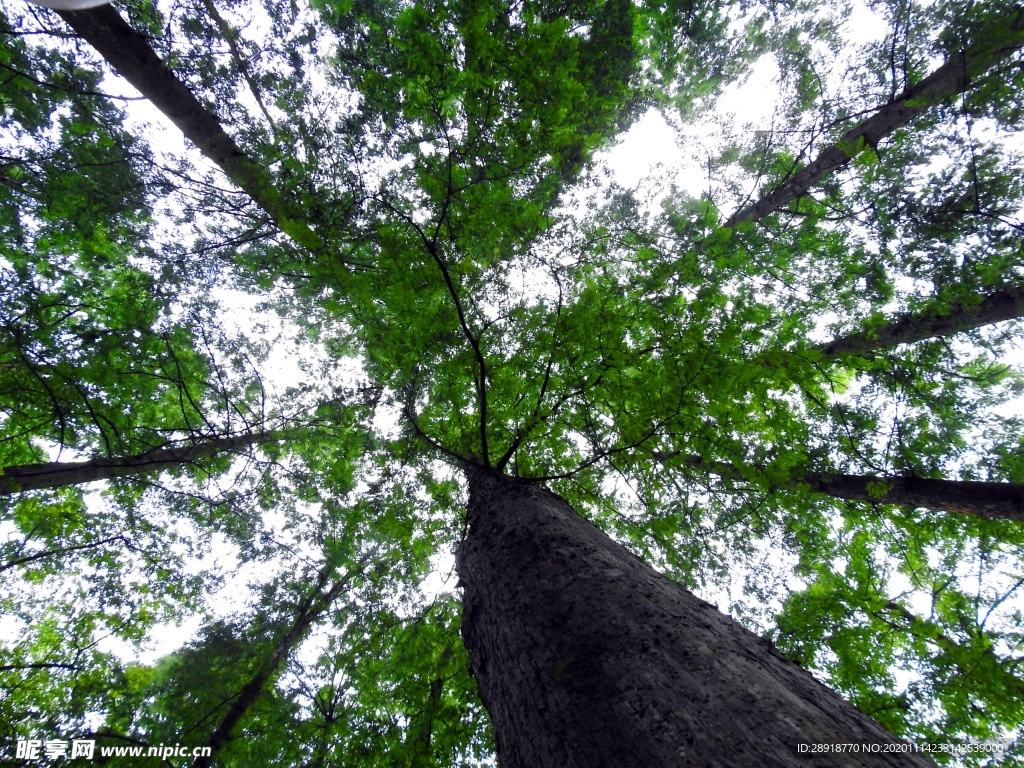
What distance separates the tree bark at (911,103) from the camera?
2.82 metres

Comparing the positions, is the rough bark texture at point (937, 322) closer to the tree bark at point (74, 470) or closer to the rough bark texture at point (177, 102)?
the rough bark texture at point (177, 102)

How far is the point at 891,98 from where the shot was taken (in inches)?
150

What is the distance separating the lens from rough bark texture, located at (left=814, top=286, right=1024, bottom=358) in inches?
153

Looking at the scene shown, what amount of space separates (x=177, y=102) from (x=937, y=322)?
279 inches

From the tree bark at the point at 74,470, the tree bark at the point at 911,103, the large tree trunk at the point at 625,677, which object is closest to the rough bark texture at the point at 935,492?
the tree bark at the point at 911,103

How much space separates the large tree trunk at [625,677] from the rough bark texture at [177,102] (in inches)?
117

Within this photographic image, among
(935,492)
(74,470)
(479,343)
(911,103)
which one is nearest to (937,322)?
(935,492)

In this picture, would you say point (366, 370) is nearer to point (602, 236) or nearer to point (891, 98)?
point (602, 236)

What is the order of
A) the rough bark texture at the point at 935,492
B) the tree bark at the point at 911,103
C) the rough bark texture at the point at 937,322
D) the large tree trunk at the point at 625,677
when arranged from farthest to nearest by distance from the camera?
the rough bark texture at the point at 937,322
the rough bark texture at the point at 935,492
the tree bark at the point at 911,103
the large tree trunk at the point at 625,677

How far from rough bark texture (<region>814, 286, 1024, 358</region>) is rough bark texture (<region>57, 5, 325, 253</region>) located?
4790mm

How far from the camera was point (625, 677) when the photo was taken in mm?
1207

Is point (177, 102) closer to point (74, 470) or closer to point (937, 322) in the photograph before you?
point (74, 470)

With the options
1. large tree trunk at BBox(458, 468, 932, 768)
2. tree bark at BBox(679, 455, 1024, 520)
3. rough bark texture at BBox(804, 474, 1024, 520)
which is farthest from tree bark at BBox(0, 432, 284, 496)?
rough bark texture at BBox(804, 474, 1024, 520)

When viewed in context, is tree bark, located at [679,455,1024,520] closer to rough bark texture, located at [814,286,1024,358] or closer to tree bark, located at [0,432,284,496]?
rough bark texture, located at [814,286,1024,358]
